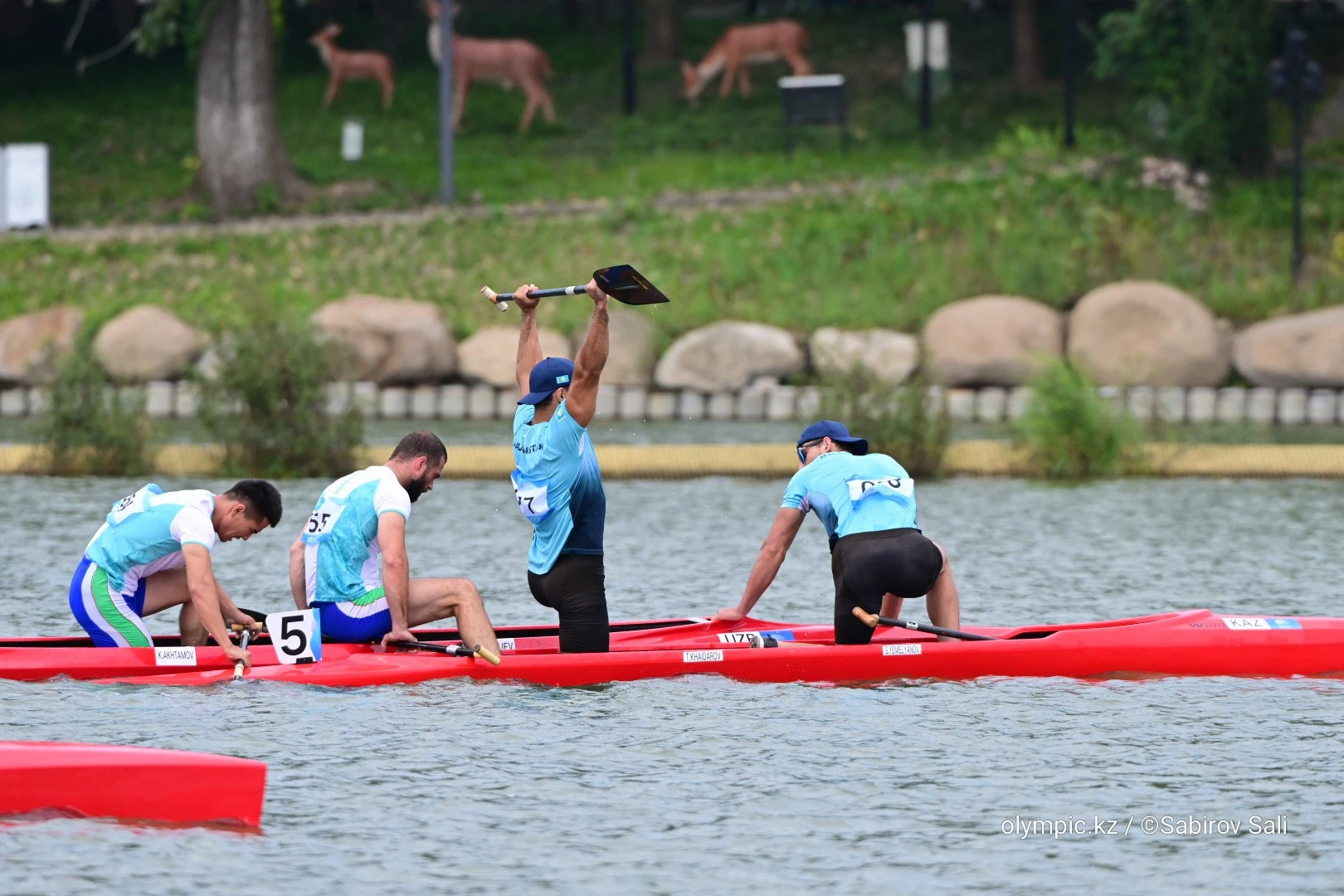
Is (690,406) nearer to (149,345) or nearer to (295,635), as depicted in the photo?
(149,345)

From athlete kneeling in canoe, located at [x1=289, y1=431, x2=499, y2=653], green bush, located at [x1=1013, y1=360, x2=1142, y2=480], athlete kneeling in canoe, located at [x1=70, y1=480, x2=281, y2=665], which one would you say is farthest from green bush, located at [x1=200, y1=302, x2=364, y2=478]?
athlete kneeling in canoe, located at [x1=289, y1=431, x2=499, y2=653]

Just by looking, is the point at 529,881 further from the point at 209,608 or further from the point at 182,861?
the point at 209,608

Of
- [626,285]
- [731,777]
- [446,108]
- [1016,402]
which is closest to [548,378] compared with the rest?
[626,285]

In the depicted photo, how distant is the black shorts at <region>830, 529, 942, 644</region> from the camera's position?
36.0ft

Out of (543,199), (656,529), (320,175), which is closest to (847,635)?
(656,529)

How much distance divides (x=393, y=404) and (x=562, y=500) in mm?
14628

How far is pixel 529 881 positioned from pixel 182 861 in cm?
131

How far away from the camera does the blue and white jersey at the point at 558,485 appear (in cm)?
1050

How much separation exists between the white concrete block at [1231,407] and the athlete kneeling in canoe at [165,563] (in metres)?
15.3

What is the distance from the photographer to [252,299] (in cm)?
2067

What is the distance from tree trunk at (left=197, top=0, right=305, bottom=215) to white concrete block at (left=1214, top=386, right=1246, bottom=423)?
14.1 metres

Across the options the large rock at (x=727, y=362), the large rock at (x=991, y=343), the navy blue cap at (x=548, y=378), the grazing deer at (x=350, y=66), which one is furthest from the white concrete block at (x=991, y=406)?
the grazing deer at (x=350, y=66)

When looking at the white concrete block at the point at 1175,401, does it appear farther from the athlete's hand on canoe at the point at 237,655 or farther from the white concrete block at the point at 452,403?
the athlete's hand on canoe at the point at 237,655

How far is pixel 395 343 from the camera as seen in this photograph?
2550cm
